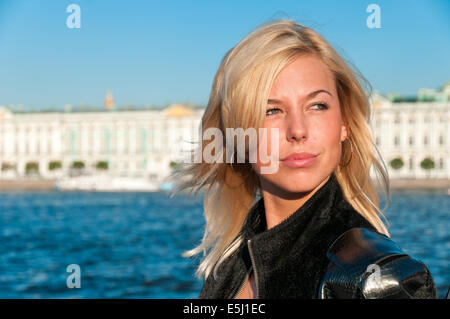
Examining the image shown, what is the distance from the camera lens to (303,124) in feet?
2.88

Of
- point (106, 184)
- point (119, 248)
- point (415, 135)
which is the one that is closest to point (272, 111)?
point (119, 248)

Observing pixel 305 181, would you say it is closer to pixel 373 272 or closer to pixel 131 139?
pixel 373 272

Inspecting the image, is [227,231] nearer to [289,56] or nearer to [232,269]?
[232,269]

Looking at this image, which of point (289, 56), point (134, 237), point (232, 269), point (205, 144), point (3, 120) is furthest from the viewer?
point (3, 120)

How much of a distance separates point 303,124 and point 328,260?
0.63 feet

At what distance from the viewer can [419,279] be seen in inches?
25.8

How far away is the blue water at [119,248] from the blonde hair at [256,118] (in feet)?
12.6

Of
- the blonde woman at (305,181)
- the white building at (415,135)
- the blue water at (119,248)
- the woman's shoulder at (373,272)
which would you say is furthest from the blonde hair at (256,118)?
the white building at (415,135)

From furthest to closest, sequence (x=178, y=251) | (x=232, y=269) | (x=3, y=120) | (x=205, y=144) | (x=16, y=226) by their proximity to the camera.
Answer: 1. (x=3, y=120)
2. (x=16, y=226)
3. (x=178, y=251)
4. (x=205, y=144)
5. (x=232, y=269)

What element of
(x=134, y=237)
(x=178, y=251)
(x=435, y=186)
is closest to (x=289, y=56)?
(x=178, y=251)

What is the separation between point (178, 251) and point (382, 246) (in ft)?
39.4

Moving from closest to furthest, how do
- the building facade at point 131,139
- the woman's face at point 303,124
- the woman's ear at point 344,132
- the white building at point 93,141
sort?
the woman's face at point 303,124 → the woman's ear at point 344,132 → the building facade at point 131,139 → the white building at point 93,141

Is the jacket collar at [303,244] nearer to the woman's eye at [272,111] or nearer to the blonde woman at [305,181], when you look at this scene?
the blonde woman at [305,181]

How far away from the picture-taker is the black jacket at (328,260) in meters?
0.66
